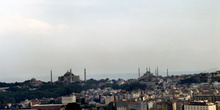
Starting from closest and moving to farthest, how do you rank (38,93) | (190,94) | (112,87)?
(190,94) → (38,93) → (112,87)

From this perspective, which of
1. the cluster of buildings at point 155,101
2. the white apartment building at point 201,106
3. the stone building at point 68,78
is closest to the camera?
the white apartment building at point 201,106

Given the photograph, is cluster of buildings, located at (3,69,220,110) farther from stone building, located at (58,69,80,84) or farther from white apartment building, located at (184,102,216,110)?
stone building, located at (58,69,80,84)

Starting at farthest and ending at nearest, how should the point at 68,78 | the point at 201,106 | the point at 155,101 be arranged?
the point at 68,78 → the point at 155,101 → the point at 201,106

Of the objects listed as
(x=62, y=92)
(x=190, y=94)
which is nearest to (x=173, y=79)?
(x=62, y=92)

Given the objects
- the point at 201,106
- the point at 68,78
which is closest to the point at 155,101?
the point at 201,106

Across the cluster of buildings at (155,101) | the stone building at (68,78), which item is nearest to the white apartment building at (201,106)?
the cluster of buildings at (155,101)

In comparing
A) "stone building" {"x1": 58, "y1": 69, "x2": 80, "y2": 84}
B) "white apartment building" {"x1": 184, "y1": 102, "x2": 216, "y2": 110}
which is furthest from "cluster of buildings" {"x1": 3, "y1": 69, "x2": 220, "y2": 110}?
"stone building" {"x1": 58, "y1": 69, "x2": 80, "y2": 84}

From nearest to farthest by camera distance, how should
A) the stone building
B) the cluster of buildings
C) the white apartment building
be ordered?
the white apartment building, the cluster of buildings, the stone building

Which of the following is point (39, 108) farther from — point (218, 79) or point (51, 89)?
point (218, 79)

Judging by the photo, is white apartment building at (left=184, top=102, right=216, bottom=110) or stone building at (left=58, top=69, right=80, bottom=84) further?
stone building at (left=58, top=69, right=80, bottom=84)

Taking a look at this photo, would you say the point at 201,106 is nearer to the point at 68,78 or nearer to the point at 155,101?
the point at 155,101

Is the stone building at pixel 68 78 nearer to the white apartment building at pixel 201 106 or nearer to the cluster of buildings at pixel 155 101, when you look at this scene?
the cluster of buildings at pixel 155 101
